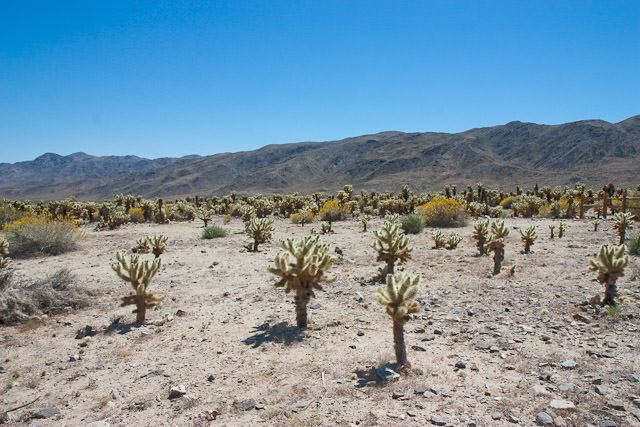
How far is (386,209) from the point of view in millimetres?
21906

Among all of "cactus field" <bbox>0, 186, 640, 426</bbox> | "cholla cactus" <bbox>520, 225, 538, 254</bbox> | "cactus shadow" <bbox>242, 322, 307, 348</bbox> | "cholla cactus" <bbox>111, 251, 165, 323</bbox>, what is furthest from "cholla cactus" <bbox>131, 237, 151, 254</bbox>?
"cholla cactus" <bbox>520, 225, 538, 254</bbox>

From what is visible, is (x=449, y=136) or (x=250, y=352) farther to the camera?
(x=449, y=136)

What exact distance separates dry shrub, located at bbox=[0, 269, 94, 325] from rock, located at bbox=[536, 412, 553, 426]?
24.0ft

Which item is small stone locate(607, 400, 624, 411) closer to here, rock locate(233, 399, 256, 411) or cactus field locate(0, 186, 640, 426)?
cactus field locate(0, 186, 640, 426)

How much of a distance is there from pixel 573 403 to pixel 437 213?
1336 cm

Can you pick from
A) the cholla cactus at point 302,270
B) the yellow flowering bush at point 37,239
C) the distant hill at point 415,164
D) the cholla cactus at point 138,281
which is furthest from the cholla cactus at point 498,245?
the distant hill at point 415,164

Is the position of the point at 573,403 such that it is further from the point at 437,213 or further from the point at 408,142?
the point at 408,142

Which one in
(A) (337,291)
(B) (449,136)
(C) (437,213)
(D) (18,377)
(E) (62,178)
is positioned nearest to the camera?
(D) (18,377)

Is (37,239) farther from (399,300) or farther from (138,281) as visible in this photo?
(399,300)

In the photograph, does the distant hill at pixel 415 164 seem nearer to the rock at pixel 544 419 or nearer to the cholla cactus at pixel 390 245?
the cholla cactus at pixel 390 245

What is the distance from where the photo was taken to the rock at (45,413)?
3828mm

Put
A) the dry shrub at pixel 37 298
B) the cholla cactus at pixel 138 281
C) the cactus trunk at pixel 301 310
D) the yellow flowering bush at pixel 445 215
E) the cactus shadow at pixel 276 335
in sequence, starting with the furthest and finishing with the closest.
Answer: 1. the yellow flowering bush at pixel 445 215
2. the dry shrub at pixel 37 298
3. the cholla cactus at pixel 138 281
4. the cactus trunk at pixel 301 310
5. the cactus shadow at pixel 276 335

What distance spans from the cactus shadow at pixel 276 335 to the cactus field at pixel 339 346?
0.10ft

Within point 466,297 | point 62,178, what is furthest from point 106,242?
point 62,178
